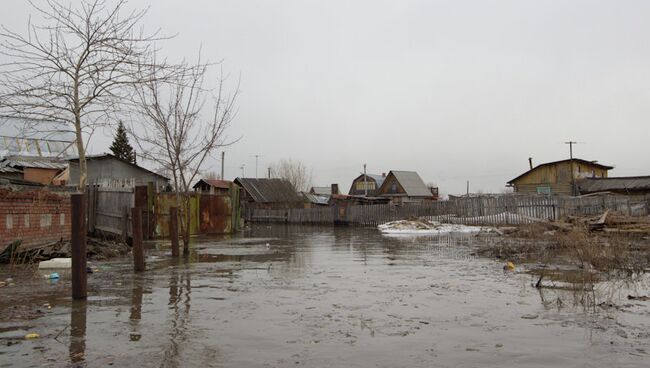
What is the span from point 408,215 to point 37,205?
2480 centimetres

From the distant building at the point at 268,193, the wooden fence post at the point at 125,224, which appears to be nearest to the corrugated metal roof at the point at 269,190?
the distant building at the point at 268,193

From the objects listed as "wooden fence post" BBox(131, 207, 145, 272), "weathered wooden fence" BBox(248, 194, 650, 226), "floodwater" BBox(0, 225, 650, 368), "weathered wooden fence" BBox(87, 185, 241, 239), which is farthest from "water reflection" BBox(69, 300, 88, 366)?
"weathered wooden fence" BBox(248, 194, 650, 226)

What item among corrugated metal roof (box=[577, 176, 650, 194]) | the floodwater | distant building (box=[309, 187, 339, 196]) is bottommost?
the floodwater

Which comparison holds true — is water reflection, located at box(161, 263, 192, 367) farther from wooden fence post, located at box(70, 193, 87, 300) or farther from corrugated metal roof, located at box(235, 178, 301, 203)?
corrugated metal roof, located at box(235, 178, 301, 203)

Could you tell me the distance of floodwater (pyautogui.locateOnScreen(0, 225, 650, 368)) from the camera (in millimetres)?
4445

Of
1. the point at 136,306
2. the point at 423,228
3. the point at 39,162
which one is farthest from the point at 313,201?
the point at 136,306

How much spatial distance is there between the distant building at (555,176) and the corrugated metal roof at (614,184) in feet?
3.26

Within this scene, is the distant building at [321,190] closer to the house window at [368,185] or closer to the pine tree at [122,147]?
the house window at [368,185]

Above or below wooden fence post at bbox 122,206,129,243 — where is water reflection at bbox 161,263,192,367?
below

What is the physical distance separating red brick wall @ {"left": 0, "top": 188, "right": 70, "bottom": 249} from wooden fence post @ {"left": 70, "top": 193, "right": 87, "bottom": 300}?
421 cm

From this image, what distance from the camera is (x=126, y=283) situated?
332 inches

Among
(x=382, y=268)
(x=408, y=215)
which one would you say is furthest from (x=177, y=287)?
(x=408, y=215)

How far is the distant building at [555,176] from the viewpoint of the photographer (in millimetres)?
50812

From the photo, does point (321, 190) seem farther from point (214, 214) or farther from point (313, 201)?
point (214, 214)
